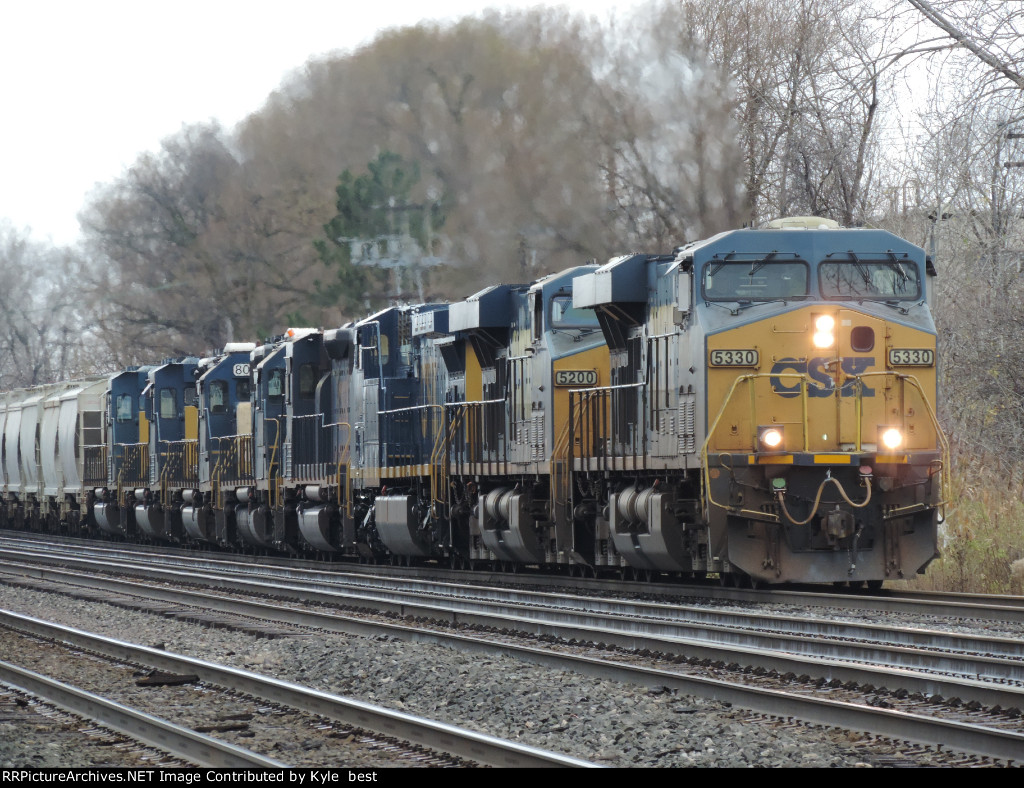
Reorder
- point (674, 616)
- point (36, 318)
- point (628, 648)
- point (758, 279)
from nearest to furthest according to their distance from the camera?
point (628, 648), point (674, 616), point (758, 279), point (36, 318)

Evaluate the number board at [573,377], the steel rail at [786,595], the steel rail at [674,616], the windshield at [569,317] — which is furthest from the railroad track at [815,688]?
the windshield at [569,317]

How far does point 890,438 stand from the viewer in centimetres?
1355

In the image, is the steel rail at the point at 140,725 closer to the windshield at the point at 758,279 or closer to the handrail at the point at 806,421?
the handrail at the point at 806,421

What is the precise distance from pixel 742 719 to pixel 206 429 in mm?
23418

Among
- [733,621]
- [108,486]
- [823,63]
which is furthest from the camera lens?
[108,486]

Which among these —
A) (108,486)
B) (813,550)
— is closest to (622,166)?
(108,486)

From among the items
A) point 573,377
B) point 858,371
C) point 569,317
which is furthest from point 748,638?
point 569,317

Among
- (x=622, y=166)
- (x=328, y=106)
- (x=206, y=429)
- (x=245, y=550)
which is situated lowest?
(x=245, y=550)

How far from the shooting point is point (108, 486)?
3531 centimetres

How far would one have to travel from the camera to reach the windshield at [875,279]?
45.8 feet

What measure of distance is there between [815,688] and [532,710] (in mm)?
1739

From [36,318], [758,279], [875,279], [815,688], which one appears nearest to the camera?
[815,688]

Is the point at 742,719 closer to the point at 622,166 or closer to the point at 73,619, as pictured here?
the point at 73,619

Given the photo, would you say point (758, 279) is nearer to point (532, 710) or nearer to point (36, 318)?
point (532, 710)
